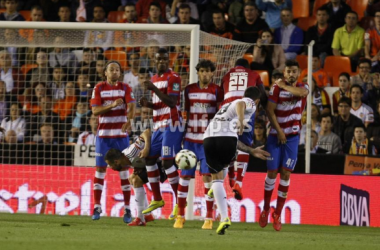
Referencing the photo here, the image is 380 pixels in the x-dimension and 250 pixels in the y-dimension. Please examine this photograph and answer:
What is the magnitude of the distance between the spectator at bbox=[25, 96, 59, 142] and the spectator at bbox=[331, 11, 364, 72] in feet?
19.9

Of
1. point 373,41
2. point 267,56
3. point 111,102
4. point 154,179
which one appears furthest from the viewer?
point 373,41

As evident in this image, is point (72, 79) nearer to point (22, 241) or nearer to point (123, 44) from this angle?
point (123, 44)

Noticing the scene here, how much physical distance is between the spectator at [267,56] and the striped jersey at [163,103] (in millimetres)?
5252

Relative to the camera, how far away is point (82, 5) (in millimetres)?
18812

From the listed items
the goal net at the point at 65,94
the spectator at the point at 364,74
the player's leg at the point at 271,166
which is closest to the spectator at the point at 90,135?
the goal net at the point at 65,94

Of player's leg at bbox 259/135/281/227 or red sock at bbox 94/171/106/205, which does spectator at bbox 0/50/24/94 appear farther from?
player's leg at bbox 259/135/281/227

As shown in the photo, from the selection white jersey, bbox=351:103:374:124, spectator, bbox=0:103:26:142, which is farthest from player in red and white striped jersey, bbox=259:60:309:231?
spectator, bbox=0:103:26:142

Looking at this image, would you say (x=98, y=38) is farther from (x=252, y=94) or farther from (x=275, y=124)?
(x=252, y=94)

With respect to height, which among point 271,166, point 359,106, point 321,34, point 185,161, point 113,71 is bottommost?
point 271,166

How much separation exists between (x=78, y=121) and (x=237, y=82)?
180 inches

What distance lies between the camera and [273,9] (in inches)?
711

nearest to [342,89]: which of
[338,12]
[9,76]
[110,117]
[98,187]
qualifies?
[338,12]

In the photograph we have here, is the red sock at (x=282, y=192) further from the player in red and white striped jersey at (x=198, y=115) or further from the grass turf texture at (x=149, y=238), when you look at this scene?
the player in red and white striped jersey at (x=198, y=115)

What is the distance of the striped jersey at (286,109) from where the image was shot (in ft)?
36.9
